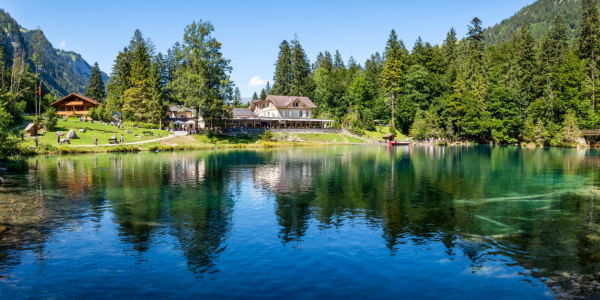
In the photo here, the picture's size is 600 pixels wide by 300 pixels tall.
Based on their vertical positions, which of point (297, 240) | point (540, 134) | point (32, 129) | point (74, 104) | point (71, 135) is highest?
point (74, 104)

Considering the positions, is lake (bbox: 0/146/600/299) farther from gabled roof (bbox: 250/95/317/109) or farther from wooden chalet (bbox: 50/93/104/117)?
gabled roof (bbox: 250/95/317/109)

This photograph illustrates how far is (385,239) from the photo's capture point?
15281 millimetres

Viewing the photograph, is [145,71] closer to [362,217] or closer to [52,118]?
[52,118]

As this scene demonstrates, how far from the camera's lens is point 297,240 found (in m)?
15.2

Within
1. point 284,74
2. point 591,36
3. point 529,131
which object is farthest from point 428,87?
point 284,74

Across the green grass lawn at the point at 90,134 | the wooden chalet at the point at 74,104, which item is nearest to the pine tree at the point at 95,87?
the wooden chalet at the point at 74,104

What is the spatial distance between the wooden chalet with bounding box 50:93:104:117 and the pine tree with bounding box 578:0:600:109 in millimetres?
115312

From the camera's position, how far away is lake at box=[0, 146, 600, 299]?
10.8 meters

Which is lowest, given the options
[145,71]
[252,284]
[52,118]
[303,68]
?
[252,284]

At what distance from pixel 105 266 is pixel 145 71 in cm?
8918

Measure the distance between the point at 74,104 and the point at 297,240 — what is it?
93.2m

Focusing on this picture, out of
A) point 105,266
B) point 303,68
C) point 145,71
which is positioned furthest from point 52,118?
point 303,68

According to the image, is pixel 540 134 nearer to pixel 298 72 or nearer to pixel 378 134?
pixel 378 134

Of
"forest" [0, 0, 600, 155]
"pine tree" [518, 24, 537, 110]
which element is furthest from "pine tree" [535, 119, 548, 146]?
"pine tree" [518, 24, 537, 110]
